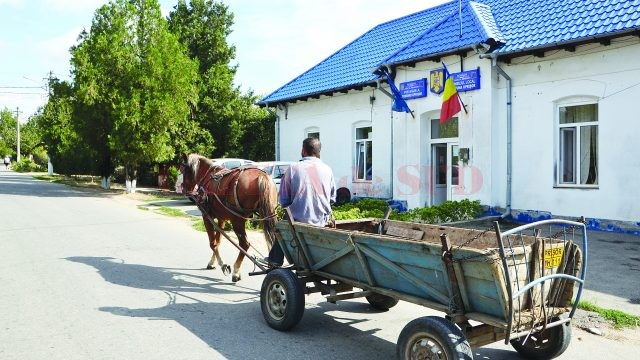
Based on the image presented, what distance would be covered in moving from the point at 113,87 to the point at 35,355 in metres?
22.2

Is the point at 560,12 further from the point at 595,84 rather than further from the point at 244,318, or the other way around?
the point at 244,318

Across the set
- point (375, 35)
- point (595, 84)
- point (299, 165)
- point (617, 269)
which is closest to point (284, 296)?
point (299, 165)

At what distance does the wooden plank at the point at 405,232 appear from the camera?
5.88 meters

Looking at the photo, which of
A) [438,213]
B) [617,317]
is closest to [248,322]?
[617,317]

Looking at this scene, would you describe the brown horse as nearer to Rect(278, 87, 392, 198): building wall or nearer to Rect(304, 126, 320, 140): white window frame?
Rect(278, 87, 392, 198): building wall

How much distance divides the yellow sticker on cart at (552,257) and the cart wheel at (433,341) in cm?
87

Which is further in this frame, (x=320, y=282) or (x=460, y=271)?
(x=320, y=282)

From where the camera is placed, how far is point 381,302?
6.42 metres

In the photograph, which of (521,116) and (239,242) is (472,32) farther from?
(239,242)

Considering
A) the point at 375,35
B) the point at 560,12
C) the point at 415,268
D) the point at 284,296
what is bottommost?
the point at 284,296

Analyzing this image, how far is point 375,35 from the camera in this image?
21750 mm

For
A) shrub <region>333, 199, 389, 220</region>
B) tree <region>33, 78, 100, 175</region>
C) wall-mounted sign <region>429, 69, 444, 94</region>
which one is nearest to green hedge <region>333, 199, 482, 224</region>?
shrub <region>333, 199, 389, 220</region>

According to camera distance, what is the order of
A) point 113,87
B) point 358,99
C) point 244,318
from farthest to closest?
point 113,87
point 358,99
point 244,318

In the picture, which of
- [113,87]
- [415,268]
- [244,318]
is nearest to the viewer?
[415,268]
